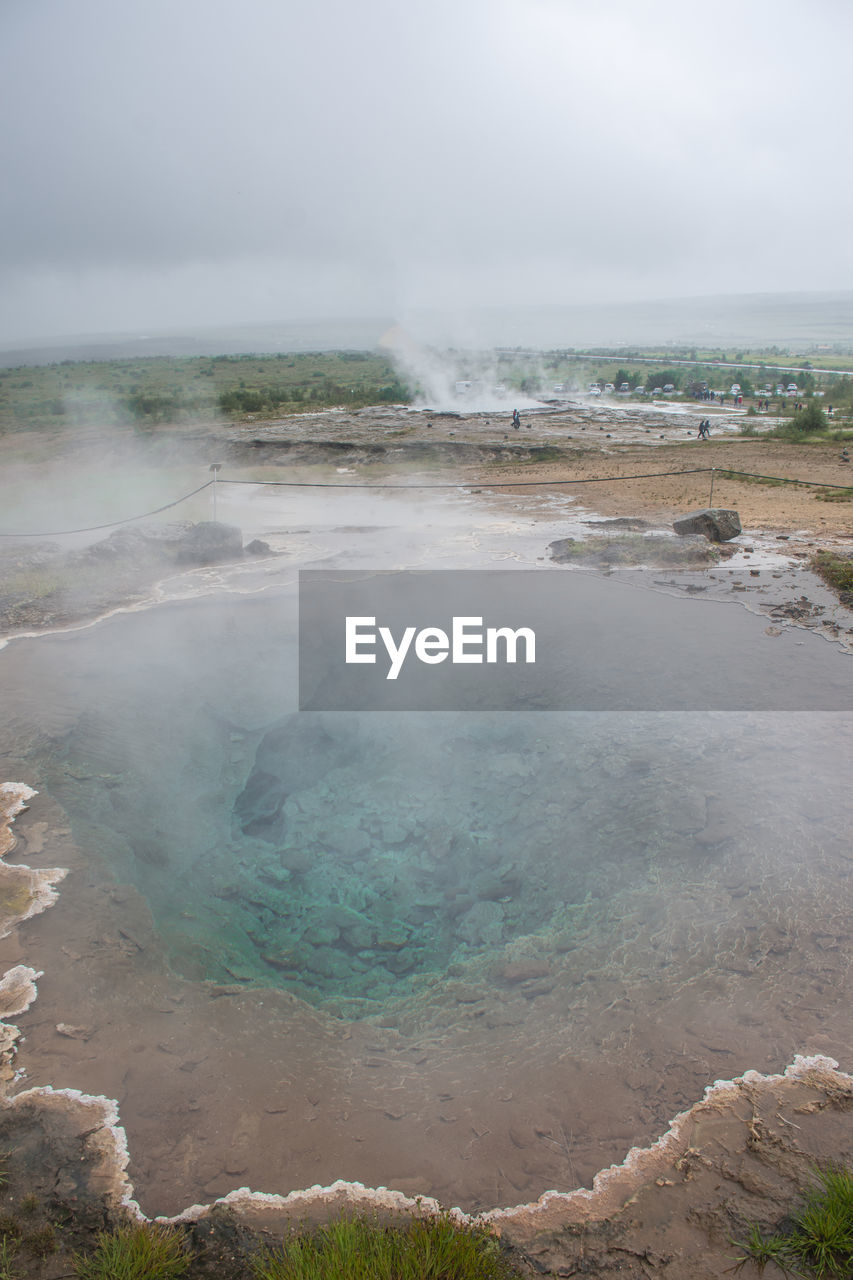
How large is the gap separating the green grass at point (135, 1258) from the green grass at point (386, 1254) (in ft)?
0.79

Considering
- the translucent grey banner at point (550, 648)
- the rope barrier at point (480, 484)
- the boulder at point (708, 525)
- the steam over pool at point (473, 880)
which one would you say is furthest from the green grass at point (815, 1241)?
the rope barrier at point (480, 484)

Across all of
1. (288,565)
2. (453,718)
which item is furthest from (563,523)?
(453,718)

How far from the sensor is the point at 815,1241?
2.34 metres

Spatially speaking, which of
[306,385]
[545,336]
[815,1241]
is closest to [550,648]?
[815,1241]

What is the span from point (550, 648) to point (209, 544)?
187 inches

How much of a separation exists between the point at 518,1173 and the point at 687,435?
71.6ft

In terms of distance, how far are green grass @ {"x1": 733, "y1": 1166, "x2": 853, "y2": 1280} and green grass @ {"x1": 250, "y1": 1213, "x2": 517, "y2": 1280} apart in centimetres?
76

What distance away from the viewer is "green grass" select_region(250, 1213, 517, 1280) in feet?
7.31

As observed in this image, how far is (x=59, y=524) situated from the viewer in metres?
11.8

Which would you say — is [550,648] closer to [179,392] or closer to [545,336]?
[179,392]

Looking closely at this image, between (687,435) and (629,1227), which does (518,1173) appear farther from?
(687,435)

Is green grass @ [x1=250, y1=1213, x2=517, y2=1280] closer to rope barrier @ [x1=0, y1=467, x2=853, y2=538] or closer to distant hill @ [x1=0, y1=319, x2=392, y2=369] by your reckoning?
rope barrier @ [x1=0, y1=467, x2=853, y2=538]

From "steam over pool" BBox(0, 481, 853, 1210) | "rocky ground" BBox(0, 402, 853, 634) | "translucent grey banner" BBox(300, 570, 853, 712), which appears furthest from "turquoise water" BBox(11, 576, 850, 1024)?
"rocky ground" BBox(0, 402, 853, 634)

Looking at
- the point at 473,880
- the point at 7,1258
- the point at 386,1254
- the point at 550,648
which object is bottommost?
the point at 473,880
